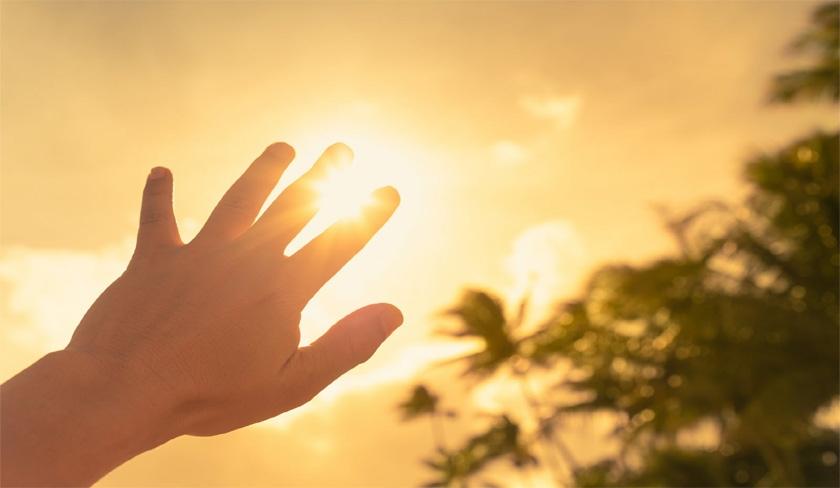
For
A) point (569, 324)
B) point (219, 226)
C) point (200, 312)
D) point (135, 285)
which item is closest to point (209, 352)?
point (200, 312)

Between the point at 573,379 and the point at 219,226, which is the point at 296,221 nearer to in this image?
the point at 219,226

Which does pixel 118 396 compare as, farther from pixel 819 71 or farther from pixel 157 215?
pixel 819 71

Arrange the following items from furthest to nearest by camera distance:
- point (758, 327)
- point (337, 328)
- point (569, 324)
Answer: point (569, 324) → point (758, 327) → point (337, 328)

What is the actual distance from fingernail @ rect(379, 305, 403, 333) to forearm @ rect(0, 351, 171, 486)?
0.50 meters

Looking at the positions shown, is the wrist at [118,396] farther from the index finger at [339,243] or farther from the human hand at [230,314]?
the index finger at [339,243]

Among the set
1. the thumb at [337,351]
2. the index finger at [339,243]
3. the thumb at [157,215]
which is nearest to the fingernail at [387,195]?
the index finger at [339,243]

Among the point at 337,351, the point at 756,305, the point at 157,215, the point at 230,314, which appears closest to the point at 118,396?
the point at 230,314

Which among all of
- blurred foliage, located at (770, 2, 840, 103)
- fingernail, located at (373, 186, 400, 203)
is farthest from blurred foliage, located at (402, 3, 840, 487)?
fingernail, located at (373, 186, 400, 203)

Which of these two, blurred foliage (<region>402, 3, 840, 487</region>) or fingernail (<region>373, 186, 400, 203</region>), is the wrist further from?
blurred foliage (<region>402, 3, 840, 487</region>)

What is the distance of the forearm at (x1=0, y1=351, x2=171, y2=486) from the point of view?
983 mm

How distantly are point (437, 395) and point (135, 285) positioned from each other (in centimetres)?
3554

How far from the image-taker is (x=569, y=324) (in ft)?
64.8

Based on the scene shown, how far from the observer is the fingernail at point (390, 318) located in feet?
4.86

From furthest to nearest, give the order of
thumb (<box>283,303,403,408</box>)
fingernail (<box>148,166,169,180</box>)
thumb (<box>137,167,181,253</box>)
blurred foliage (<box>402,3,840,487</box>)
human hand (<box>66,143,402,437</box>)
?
blurred foliage (<box>402,3,840,487</box>) → fingernail (<box>148,166,169,180</box>) → thumb (<box>137,167,181,253</box>) → thumb (<box>283,303,403,408</box>) → human hand (<box>66,143,402,437</box>)
